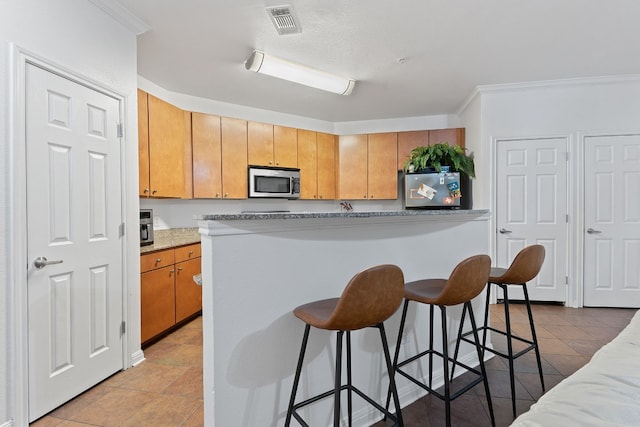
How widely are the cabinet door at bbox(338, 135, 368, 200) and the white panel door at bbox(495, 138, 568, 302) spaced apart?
1.76 metres

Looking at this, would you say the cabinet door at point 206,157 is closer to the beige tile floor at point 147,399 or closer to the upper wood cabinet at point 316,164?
the upper wood cabinet at point 316,164

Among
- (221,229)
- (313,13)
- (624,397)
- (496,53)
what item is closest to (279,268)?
(221,229)

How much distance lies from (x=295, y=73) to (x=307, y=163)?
5.43ft

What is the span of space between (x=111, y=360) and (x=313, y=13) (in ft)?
8.95

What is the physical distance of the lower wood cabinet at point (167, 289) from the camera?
2.55 m

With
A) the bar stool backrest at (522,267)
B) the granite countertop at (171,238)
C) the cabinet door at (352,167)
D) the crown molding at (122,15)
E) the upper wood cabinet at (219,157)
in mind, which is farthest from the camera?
the cabinet door at (352,167)

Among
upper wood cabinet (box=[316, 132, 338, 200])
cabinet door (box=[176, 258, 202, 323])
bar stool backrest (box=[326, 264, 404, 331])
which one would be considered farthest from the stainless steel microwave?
bar stool backrest (box=[326, 264, 404, 331])

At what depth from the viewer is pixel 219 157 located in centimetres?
384

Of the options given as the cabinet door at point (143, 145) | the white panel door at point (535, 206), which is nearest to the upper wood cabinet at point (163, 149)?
the cabinet door at point (143, 145)

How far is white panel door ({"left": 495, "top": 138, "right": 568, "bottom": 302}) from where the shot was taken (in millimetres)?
3576

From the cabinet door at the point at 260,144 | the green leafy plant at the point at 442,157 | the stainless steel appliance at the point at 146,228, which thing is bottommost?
the stainless steel appliance at the point at 146,228

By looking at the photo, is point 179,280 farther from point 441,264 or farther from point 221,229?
point 441,264

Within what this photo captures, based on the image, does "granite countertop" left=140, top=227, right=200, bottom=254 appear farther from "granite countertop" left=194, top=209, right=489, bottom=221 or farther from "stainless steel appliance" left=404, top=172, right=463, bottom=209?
"stainless steel appliance" left=404, top=172, right=463, bottom=209

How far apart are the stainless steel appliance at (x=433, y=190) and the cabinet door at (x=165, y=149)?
274 centimetres
